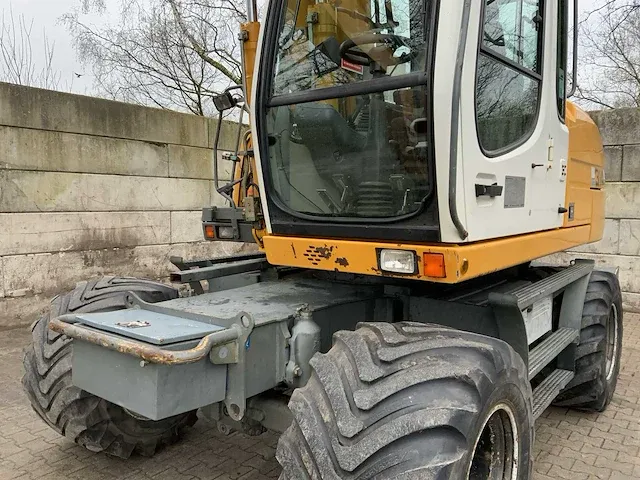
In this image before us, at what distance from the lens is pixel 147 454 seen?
3.34m

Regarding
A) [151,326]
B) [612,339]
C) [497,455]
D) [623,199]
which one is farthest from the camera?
[623,199]

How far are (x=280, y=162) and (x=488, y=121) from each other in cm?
105

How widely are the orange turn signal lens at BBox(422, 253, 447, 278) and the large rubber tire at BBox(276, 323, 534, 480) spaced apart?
0.77ft

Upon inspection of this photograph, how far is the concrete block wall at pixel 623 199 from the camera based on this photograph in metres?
7.28

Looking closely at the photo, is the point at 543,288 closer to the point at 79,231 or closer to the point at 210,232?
the point at 210,232

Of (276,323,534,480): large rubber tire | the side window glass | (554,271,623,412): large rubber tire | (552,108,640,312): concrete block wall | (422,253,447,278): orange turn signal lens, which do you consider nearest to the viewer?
(276,323,534,480): large rubber tire

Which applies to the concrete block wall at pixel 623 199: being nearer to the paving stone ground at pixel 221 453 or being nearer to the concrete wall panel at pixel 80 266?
the paving stone ground at pixel 221 453

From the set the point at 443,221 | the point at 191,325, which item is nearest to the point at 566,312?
the point at 443,221

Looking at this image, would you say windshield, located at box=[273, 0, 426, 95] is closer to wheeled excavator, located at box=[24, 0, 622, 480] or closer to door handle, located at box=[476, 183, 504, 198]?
wheeled excavator, located at box=[24, 0, 622, 480]

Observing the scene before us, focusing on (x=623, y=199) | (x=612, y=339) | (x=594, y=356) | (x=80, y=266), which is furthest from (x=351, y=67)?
(x=623, y=199)

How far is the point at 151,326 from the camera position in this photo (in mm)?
2299

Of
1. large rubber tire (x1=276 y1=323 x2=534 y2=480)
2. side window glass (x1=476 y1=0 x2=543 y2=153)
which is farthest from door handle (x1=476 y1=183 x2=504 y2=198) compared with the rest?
large rubber tire (x1=276 y1=323 x2=534 y2=480)

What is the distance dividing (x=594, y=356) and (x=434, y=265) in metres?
2.39

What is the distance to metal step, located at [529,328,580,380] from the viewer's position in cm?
311
